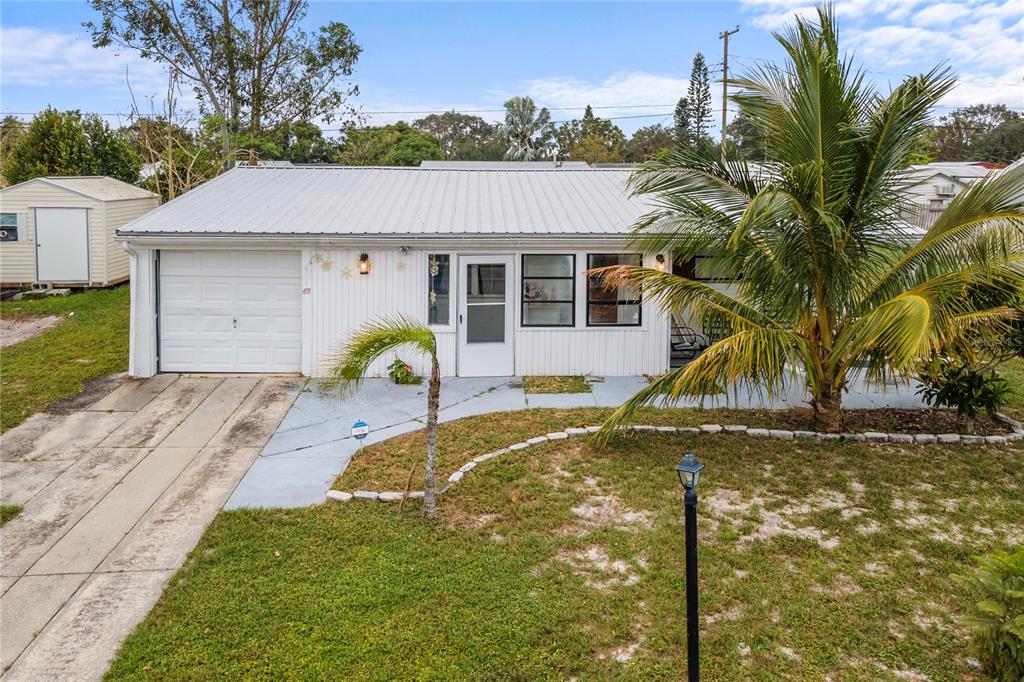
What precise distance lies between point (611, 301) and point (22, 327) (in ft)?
36.4

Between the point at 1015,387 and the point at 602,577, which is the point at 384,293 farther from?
the point at 1015,387

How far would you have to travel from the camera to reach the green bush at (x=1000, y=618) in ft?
13.7

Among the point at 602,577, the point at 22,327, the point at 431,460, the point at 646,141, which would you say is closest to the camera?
the point at 602,577

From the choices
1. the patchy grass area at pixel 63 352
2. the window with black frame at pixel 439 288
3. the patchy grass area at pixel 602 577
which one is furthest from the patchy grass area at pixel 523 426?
the patchy grass area at pixel 63 352

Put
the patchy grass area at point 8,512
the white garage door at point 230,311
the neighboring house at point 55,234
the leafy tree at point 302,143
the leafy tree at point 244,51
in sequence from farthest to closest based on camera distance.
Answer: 1. the leafy tree at point 302,143
2. the leafy tree at point 244,51
3. the neighboring house at point 55,234
4. the white garage door at point 230,311
5. the patchy grass area at point 8,512

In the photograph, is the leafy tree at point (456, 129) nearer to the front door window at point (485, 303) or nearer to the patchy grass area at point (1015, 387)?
the front door window at point (485, 303)

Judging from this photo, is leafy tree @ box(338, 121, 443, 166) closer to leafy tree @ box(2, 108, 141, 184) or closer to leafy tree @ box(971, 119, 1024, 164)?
leafy tree @ box(2, 108, 141, 184)

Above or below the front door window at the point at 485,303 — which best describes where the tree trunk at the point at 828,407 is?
below

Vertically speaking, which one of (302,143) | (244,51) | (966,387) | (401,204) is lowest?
(966,387)

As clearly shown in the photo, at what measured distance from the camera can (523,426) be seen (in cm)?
894

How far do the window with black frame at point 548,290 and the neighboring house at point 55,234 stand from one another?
10.8 metres

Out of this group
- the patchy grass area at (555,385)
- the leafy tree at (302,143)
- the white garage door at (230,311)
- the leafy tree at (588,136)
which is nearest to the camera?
the patchy grass area at (555,385)

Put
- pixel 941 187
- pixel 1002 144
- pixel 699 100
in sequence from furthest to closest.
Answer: pixel 699 100 → pixel 1002 144 → pixel 941 187

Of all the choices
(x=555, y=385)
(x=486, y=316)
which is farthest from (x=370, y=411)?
(x=555, y=385)
